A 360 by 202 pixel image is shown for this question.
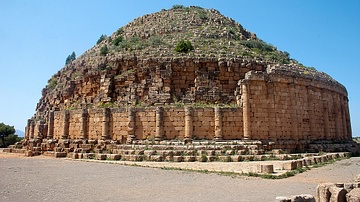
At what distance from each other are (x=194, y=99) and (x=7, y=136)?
1375 inches

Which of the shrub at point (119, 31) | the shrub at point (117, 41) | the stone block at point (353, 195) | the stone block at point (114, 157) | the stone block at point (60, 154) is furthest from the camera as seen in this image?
the shrub at point (119, 31)

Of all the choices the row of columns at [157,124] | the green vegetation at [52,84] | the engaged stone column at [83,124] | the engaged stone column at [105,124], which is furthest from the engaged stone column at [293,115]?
the green vegetation at [52,84]

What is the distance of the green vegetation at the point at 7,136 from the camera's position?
145 ft

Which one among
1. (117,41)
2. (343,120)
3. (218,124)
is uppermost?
(117,41)

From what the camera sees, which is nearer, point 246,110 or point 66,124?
point 246,110

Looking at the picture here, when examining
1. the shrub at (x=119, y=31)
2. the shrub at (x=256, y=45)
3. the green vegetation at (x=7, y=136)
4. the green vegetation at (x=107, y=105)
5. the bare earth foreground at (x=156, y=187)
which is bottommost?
the bare earth foreground at (x=156, y=187)

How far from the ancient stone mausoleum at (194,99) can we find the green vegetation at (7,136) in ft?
49.8

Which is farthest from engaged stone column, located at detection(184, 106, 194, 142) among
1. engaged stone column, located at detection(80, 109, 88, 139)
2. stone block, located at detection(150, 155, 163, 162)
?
engaged stone column, located at detection(80, 109, 88, 139)

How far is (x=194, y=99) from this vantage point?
2289 centimetres

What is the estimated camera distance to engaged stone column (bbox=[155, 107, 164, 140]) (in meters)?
20.7

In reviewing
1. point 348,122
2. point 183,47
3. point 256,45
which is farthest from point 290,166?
point 348,122

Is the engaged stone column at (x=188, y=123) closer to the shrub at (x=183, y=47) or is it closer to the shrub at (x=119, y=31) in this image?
the shrub at (x=183, y=47)

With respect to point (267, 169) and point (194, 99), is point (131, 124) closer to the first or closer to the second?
point (194, 99)

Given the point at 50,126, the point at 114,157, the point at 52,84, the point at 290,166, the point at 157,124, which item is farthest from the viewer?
the point at 52,84
